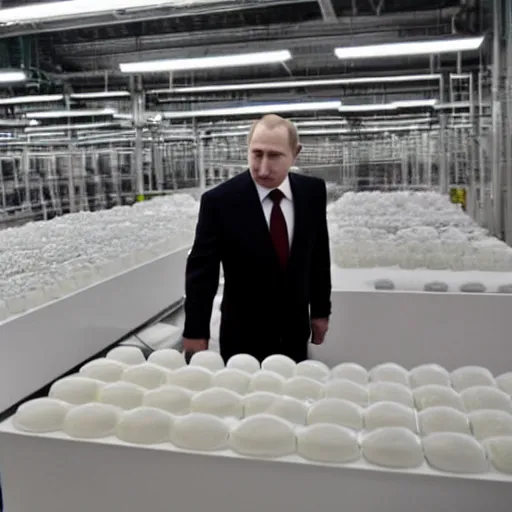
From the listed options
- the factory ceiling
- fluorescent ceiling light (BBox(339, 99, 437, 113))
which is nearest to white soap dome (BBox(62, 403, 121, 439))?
the factory ceiling

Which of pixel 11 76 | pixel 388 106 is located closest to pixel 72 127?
pixel 11 76

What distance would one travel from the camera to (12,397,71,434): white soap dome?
3.48ft

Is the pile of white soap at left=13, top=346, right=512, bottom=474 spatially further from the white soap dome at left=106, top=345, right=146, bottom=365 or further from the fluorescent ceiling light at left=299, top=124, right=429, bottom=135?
the fluorescent ceiling light at left=299, top=124, right=429, bottom=135

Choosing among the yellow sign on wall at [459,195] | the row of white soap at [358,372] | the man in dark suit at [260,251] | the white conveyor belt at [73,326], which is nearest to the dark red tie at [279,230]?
the man in dark suit at [260,251]

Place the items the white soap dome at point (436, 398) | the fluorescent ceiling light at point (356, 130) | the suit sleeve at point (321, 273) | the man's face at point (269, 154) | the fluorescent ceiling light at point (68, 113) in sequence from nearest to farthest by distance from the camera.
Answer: the white soap dome at point (436, 398) < the man's face at point (269, 154) < the suit sleeve at point (321, 273) < the fluorescent ceiling light at point (356, 130) < the fluorescent ceiling light at point (68, 113)

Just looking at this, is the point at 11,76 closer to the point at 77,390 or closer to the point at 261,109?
the point at 261,109

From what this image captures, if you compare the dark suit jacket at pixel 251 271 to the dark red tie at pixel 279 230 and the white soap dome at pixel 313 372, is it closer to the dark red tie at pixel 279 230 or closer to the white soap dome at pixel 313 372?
the dark red tie at pixel 279 230

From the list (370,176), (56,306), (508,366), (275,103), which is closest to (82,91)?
(275,103)

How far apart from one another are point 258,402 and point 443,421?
0.98ft

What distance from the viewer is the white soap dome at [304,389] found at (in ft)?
3.84

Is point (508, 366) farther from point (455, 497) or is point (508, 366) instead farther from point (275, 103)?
point (275, 103)

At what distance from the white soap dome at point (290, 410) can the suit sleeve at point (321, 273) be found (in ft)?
3.08

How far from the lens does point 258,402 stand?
1.11 m

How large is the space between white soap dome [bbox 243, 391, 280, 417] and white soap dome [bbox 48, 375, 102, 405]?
0.28 metres
